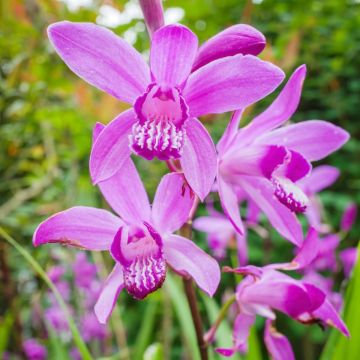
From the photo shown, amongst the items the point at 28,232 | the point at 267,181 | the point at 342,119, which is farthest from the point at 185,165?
the point at 342,119

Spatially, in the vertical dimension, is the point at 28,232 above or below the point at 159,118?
below

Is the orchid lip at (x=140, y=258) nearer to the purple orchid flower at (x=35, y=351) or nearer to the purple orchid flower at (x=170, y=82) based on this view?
the purple orchid flower at (x=170, y=82)

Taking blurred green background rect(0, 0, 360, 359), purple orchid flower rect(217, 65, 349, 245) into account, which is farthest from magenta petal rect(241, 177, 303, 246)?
blurred green background rect(0, 0, 360, 359)

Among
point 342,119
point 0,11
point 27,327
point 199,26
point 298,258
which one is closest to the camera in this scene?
point 298,258

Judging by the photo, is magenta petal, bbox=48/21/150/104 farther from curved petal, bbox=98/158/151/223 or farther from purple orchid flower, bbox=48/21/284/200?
curved petal, bbox=98/158/151/223

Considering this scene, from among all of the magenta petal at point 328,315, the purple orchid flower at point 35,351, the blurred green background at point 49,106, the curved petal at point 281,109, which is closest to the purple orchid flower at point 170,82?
the curved petal at point 281,109

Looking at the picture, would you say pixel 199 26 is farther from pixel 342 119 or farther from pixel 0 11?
pixel 342 119
